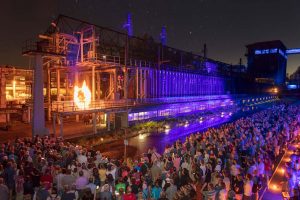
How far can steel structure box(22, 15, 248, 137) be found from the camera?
24.0 metres

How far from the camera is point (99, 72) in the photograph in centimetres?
3819

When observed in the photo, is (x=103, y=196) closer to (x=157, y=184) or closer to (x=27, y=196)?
(x=157, y=184)

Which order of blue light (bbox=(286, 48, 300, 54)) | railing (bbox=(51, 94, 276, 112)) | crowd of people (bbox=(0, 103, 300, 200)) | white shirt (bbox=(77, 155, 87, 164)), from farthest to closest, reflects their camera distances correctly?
blue light (bbox=(286, 48, 300, 54)) < railing (bbox=(51, 94, 276, 112)) < white shirt (bbox=(77, 155, 87, 164)) < crowd of people (bbox=(0, 103, 300, 200))

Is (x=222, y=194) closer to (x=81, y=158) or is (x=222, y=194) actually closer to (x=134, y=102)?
(x=81, y=158)

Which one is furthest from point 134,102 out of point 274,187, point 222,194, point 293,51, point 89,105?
point 293,51

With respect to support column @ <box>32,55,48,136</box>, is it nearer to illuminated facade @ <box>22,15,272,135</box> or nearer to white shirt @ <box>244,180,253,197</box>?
illuminated facade @ <box>22,15,272,135</box>

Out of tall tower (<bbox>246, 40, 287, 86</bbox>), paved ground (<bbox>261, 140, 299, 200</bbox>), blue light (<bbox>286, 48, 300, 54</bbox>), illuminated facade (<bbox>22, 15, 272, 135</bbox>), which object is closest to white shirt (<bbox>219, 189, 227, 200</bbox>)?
paved ground (<bbox>261, 140, 299, 200</bbox>)

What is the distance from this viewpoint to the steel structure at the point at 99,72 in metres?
24.0

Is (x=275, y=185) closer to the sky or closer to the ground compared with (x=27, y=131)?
closer to the ground

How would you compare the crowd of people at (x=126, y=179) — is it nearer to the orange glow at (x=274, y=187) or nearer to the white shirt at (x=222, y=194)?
the white shirt at (x=222, y=194)

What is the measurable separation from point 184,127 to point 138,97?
8666mm

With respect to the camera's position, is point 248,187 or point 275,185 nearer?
point 248,187

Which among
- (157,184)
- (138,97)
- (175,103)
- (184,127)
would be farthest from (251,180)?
(175,103)

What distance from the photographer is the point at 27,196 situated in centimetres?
821
